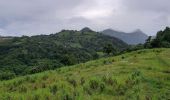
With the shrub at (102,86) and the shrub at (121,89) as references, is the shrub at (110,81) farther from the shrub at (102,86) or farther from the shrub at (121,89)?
the shrub at (102,86)

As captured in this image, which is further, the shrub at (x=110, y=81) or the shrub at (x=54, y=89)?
the shrub at (x=110, y=81)

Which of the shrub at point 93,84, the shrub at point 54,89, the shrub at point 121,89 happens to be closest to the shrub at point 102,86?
the shrub at point 93,84

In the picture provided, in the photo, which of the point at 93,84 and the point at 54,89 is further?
the point at 93,84

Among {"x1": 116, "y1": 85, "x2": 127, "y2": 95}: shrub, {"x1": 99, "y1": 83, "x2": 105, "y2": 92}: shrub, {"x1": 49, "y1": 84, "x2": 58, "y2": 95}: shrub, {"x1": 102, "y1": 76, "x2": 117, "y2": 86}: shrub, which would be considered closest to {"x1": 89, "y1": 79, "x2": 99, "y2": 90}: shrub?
{"x1": 99, "y1": 83, "x2": 105, "y2": 92}: shrub

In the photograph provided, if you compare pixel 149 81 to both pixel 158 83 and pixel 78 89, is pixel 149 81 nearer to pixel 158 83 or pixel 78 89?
pixel 158 83

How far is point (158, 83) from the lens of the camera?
25.3m

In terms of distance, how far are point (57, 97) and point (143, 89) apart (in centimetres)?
641

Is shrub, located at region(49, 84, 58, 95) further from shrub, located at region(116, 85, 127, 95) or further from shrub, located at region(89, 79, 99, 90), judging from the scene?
shrub, located at region(116, 85, 127, 95)

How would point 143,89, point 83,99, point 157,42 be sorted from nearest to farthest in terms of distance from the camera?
point 83,99 → point 143,89 → point 157,42

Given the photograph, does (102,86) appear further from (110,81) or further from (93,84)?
(110,81)

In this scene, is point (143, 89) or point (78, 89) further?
point (143, 89)

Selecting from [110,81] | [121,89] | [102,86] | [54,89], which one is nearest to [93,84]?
[102,86]

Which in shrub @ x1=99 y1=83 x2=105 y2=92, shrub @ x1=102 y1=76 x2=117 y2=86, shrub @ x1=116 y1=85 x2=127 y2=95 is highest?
shrub @ x1=102 y1=76 x2=117 y2=86

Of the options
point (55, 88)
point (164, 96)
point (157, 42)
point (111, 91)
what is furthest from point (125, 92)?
point (157, 42)
